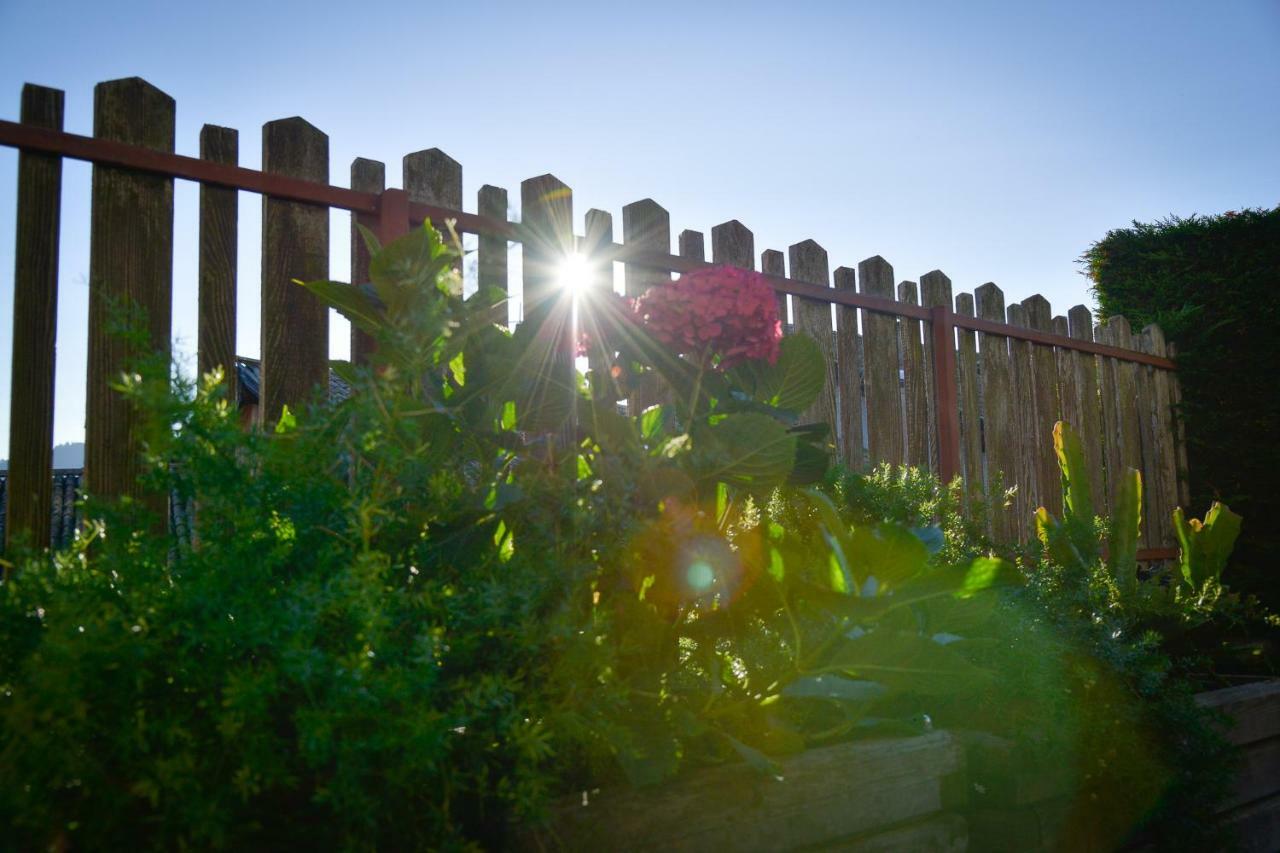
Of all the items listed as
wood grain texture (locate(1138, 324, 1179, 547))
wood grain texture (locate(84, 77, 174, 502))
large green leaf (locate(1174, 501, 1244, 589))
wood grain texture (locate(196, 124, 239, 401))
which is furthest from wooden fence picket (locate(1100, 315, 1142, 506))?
wood grain texture (locate(84, 77, 174, 502))

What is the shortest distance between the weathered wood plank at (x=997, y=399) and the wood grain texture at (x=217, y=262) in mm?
3224

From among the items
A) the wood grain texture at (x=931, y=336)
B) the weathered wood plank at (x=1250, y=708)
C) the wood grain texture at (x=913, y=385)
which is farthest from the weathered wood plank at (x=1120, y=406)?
the weathered wood plank at (x=1250, y=708)

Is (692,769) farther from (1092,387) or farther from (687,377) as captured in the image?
(1092,387)

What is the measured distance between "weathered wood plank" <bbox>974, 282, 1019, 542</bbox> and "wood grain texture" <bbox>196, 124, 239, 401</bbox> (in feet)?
10.6

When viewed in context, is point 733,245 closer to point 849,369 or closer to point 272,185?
point 849,369

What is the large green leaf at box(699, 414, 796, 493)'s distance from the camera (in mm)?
1425

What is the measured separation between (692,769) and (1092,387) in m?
Answer: 4.20

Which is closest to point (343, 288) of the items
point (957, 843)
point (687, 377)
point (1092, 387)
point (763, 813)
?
point (687, 377)

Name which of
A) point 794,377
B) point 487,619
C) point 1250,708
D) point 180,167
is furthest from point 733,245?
point 487,619

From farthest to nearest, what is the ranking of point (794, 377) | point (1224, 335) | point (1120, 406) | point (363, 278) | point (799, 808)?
point (1224, 335) → point (1120, 406) → point (363, 278) → point (794, 377) → point (799, 808)

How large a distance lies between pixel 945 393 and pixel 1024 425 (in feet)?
2.32

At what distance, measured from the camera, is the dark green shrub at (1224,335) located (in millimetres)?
4891

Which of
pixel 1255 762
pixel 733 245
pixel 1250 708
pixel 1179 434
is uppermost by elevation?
pixel 733 245

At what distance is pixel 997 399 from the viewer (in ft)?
14.0
